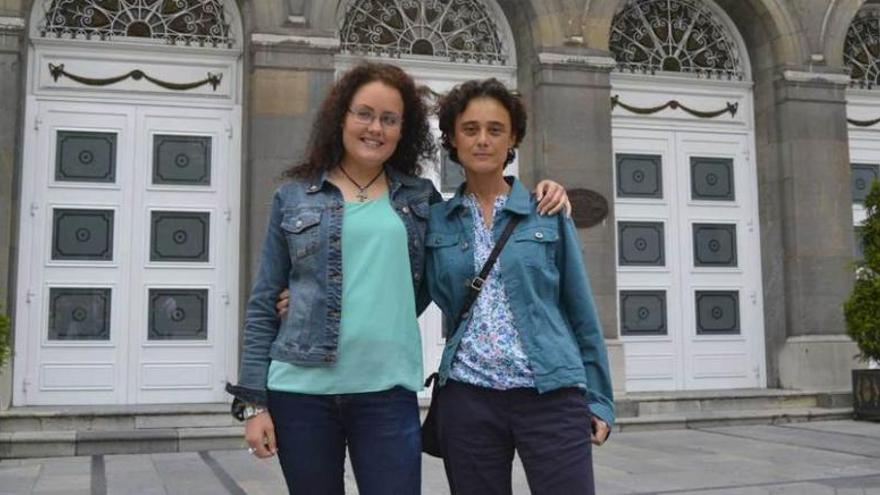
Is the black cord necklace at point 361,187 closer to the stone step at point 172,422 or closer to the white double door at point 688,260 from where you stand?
the stone step at point 172,422

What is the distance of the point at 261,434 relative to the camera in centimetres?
276

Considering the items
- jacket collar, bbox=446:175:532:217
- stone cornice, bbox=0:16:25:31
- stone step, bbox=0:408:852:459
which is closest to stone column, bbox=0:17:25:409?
stone cornice, bbox=0:16:25:31

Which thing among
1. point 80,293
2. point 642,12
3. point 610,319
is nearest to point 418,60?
point 642,12

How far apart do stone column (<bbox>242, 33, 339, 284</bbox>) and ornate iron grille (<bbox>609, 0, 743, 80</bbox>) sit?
433cm

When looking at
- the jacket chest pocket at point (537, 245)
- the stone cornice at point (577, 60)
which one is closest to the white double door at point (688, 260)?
the stone cornice at point (577, 60)

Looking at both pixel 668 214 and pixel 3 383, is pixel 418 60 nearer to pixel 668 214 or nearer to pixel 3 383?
pixel 668 214

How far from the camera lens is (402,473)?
9.14ft

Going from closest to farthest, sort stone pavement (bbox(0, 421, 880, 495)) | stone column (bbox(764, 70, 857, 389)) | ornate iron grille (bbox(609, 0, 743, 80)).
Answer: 1. stone pavement (bbox(0, 421, 880, 495))
2. stone column (bbox(764, 70, 857, 389))
3. ornate iron grille (bbox(609, 0, 743, 80))

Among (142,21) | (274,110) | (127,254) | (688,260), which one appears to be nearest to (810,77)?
(688,260)

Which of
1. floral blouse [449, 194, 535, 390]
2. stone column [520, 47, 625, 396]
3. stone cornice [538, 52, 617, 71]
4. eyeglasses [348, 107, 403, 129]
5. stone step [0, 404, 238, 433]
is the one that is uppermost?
stone cornice [538, 52, 617, 71]

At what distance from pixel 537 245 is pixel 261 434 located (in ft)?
3.49

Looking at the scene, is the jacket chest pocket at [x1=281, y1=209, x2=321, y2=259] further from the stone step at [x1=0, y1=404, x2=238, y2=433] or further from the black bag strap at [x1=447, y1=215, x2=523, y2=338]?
the stone step at [x1=0, y1=404, x2=238, y2=433]

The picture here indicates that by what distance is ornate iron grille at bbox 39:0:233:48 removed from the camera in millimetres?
10492

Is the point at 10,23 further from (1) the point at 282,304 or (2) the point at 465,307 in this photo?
(2) the point at 465,307
